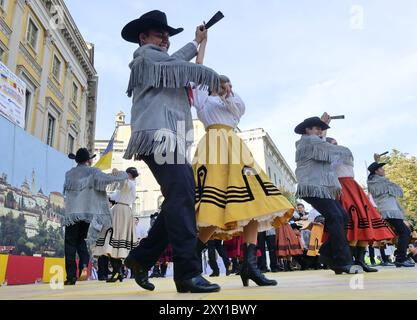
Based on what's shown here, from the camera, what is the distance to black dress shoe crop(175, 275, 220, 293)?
2.56 metres

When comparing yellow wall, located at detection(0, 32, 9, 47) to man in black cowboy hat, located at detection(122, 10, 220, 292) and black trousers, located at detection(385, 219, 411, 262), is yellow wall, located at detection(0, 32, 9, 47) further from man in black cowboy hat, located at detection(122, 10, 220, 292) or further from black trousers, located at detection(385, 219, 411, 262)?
black trousers, located at detection(385, 219, 411, 262)

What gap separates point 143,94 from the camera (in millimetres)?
2977

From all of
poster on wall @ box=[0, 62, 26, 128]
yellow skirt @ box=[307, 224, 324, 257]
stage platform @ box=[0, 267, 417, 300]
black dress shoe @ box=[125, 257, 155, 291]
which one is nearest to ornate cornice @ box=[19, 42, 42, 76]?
poster on wall @ box=[0, 62, 26, 128]

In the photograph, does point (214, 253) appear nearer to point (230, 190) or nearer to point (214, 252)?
point (214, 252)

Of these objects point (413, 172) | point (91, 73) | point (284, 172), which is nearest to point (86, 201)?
point (91, 73)

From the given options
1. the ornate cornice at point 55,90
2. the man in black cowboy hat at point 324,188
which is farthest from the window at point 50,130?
the man in black cowboy hat at point 324,188

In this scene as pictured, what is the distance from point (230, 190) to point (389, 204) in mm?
5582

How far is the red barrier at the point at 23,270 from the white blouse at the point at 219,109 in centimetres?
508

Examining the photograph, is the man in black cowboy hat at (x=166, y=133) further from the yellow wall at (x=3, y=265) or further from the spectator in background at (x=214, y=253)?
the spectator in background at (x=214, y=253)

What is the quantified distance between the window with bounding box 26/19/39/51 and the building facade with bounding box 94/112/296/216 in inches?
446

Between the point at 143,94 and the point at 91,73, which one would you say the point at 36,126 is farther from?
the point at 143,94

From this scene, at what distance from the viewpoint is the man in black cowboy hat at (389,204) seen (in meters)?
7.66

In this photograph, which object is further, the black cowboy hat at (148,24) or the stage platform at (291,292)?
the black cowboy hat at (148,24)

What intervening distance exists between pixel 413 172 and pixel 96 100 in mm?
23156
